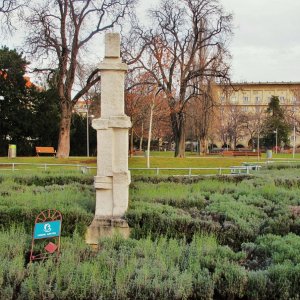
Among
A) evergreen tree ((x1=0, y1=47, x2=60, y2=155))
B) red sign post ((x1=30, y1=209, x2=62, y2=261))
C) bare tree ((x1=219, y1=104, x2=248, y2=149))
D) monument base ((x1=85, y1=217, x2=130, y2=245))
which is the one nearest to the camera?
red sign post ((x1=30, y1=209, x2=62, y2=261))

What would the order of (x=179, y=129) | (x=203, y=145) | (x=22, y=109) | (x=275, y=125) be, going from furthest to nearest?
(x=275, y=125) < (x=203, y=145) < (x=22, y=109) < (x=179, y=129)

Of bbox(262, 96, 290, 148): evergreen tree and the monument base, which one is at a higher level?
bbox(262, 96, 290, 148): evergreen tree

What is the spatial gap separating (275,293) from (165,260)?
138 centimetres

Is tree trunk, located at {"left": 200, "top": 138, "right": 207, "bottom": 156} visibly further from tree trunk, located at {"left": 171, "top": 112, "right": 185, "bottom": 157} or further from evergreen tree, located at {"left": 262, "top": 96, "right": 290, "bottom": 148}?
evergreen tree, located at {"left": 262, "top": 96, "right": 290, "bottom": 148}

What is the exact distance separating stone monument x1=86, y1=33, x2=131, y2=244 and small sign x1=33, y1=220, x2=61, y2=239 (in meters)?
1.77

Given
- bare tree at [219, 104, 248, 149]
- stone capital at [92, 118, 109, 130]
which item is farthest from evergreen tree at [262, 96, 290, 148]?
stone capital at [92, 118, 109, 130]

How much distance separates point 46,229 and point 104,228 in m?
1.69

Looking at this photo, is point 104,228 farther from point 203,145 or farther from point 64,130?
point 203,145

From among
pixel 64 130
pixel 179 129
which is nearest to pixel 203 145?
pixel 179 129

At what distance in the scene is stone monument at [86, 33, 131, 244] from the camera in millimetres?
7543

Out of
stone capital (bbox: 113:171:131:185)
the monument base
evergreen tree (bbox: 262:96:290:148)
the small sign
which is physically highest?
evergreen tree (bbox: 262:96:290:148)

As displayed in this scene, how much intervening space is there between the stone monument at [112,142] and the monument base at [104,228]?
17 centimetres

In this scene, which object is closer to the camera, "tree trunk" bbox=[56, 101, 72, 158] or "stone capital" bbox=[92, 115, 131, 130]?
"stone capital" bbox=[92, 115, 131, 130]

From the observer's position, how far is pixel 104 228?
286 inches
